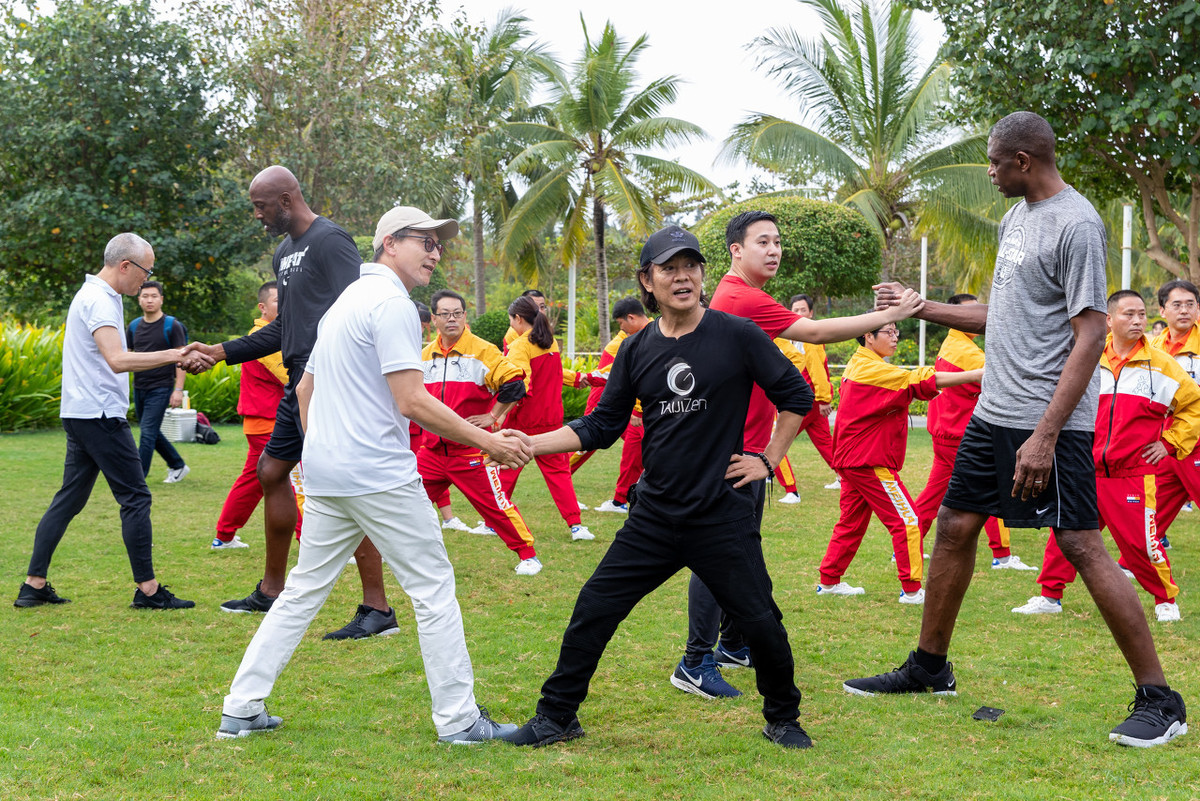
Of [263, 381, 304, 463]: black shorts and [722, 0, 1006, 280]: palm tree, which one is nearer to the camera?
[263, 381, 304, 463]: black shorts

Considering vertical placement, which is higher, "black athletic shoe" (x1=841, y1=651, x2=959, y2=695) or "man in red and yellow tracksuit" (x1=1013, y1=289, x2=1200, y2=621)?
"man in red and yellow tracksuit" (x1=1013, y1=289, x2=1200, y2=621)

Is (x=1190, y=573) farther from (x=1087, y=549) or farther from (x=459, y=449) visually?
(x=459, y=449)

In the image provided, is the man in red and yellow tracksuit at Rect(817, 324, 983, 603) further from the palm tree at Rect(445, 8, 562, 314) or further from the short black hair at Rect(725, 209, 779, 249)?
the palm tree at Rect(445, 8, 562, 314)

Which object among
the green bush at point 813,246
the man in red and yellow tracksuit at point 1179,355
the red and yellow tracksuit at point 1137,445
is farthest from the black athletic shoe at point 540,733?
the green bush at point 813,246

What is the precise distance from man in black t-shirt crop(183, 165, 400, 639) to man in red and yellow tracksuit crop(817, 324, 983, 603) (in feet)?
10.2

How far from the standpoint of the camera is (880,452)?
662 cm

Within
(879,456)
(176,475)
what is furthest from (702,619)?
(176,475)

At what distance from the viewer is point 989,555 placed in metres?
8.32

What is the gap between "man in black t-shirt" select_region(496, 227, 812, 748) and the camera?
156 inches

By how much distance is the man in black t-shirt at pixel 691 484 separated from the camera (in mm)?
3969

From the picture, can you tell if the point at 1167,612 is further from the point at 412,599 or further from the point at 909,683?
the point at 412,599

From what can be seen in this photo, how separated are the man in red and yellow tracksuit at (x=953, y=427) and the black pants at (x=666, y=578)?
3.58 m

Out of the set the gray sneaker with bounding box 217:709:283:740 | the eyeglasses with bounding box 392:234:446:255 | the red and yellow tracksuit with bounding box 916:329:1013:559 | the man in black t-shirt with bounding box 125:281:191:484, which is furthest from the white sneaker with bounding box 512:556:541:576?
the man in black t-shirt with bounding box 125:281:191:484

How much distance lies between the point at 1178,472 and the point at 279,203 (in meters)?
6.28
